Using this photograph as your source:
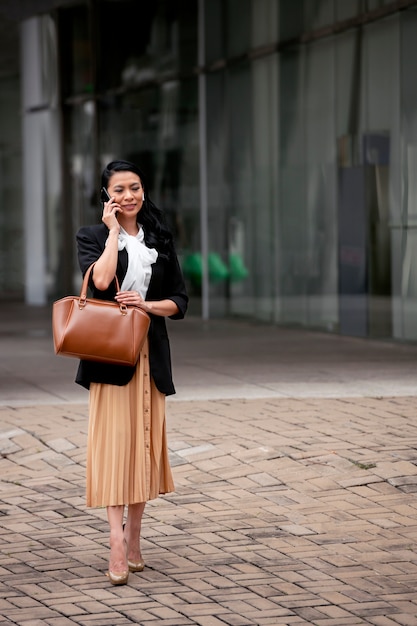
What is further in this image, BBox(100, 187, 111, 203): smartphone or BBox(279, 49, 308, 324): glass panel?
BBox(279, 49, 308, 324): glass panel

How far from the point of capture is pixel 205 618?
5.07 m

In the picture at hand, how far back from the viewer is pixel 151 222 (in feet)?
19.1

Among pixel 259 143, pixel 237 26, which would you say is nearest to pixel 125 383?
pixel 259 143

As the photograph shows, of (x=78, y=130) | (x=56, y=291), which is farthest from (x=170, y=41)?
(x=56, y=291)

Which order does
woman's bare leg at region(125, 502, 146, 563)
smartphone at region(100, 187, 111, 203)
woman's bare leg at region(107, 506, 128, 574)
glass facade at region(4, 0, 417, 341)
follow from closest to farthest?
woman's bare leg at region(107, 506, 128, 574) < smartphone at region(100, 187, 111, 203) < woman's bare leg at region(125, 502, 146, 563) < glass facade at region(4, 0, 417, 341)

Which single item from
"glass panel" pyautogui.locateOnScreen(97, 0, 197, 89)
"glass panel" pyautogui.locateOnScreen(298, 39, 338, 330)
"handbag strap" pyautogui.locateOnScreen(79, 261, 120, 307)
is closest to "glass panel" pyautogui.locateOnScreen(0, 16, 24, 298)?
"glass panel" pyautogui.locateOnScreen(97, 0, 197, 89)

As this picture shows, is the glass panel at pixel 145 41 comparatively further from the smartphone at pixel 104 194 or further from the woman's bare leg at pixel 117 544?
the woman's bare leg at pixel 117 544

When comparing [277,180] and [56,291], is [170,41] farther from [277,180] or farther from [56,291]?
[56,291]

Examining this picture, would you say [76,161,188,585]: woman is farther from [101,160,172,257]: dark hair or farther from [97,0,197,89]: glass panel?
[97,0,197,89]: glass panel

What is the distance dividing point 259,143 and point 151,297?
13.5m

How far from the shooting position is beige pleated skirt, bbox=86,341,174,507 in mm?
5598

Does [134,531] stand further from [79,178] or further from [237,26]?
[79,178]

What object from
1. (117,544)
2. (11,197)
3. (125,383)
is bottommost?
(117,544)

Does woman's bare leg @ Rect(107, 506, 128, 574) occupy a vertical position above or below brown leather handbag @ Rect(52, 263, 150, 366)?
below
